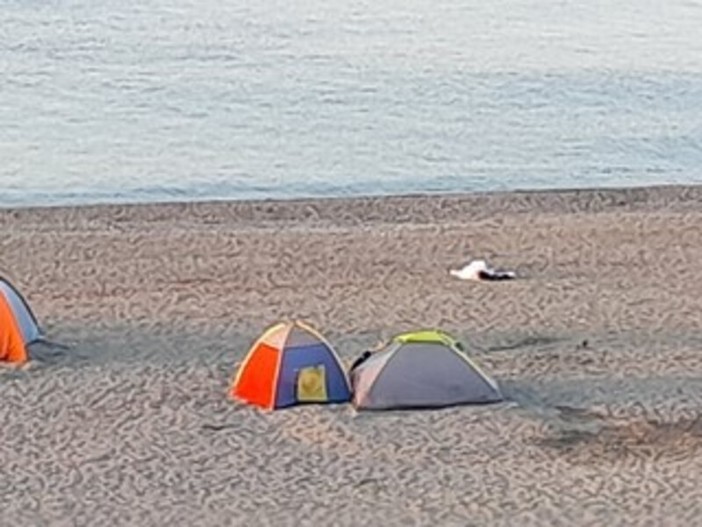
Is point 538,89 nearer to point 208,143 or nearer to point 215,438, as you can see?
point 208,143

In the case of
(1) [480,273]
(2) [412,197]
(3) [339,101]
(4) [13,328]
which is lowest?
(4) [13,328]

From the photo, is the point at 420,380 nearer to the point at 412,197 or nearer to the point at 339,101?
the point at 412,197

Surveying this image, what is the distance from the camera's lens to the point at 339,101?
18344 millimetres

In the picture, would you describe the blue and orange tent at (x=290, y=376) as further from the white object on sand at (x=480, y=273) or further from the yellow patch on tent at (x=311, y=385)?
the white object on sand at (x=480, y=273)

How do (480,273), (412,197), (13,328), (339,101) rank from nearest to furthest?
(13,328) < (480,273) < (412,197) < (339,101)

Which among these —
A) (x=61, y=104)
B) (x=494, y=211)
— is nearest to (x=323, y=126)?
(x=61, y=104)

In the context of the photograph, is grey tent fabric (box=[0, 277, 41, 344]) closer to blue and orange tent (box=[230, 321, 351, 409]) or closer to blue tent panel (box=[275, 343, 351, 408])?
blue and orange tent (box=[230, 321, 351, 409])

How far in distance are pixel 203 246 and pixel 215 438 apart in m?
3.64

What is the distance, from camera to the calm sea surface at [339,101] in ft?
47.9

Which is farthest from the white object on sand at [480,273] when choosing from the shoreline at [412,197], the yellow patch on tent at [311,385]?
the shoreline at [412,197]

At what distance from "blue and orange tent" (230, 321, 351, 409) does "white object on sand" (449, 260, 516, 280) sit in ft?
6.98

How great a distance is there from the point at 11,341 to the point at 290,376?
1143 millimetres

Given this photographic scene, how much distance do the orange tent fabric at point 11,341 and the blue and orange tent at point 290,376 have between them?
89cm

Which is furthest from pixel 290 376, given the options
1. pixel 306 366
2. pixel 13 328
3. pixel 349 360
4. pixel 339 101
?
pixel 339 101
